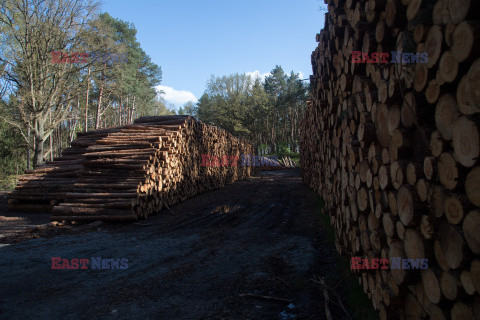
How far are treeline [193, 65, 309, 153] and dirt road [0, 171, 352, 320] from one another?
33658 millimetres

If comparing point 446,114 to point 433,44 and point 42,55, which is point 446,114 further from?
point 42,55

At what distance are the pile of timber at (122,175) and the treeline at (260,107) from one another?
2910cm

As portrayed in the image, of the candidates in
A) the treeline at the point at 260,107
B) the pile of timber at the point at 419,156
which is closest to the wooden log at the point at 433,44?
the pile of timber at the point at 419,156

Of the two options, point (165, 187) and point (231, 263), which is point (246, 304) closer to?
point (231, 263)

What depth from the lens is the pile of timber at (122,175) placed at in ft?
22.2

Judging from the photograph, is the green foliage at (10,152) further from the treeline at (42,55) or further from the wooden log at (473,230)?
the wooden log at (473,230)

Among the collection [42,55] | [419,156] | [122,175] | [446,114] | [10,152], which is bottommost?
[122,175]

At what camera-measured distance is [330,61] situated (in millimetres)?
4223

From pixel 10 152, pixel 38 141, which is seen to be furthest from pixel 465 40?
pixel 10 152

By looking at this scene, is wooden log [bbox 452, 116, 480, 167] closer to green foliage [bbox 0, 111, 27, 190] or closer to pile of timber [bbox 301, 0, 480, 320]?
pile of timber [bbox 301, 0, 480, 320]

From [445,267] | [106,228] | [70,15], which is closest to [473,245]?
[445,267]

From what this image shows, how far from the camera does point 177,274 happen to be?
3.45m

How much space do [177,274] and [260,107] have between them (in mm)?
39914

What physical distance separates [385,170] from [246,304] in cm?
181
